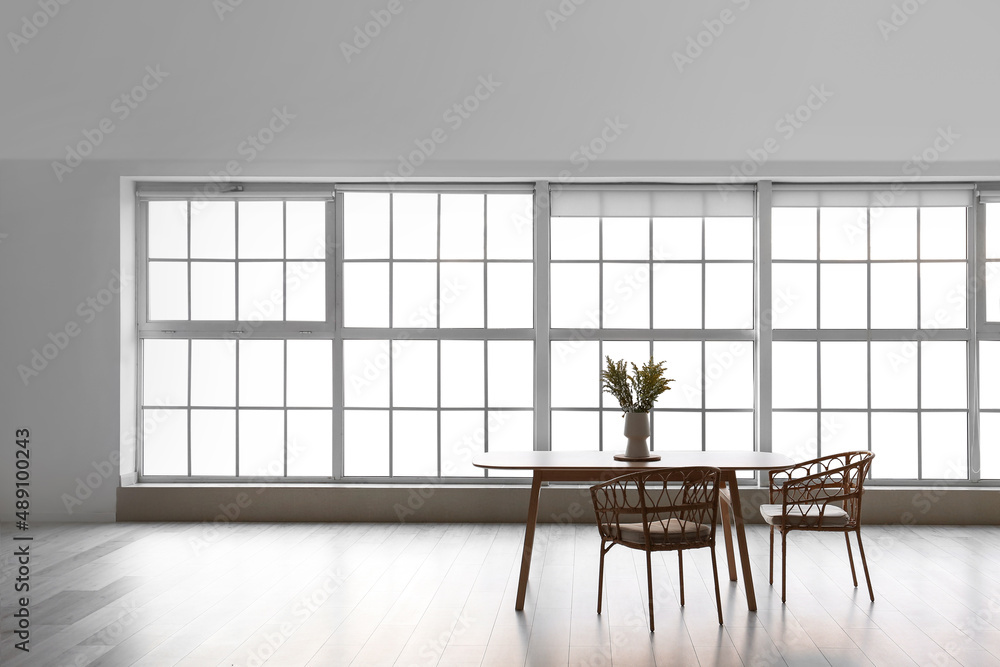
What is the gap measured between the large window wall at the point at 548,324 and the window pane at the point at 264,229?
0.02 meters

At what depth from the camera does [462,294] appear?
7.51m

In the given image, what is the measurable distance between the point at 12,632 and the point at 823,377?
20.3 ft

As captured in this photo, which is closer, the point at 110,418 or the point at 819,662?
the point at 819,662

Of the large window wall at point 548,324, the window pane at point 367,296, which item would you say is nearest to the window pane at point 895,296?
the large window wall at point 548,324

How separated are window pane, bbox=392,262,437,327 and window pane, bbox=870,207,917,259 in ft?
12.5

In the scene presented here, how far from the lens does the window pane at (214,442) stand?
300 inches

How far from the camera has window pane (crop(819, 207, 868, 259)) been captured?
291 inches

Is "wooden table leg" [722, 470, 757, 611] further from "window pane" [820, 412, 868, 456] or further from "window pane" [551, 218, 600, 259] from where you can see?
"window pane" [551, 218, 600, 259]

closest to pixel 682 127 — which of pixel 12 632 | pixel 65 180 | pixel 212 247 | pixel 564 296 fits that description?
pixel 564 296

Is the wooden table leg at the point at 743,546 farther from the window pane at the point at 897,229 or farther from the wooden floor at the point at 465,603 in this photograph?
the window pane at the point at 897,229

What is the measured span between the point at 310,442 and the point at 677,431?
3221 mm

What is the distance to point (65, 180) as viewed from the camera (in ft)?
23.9

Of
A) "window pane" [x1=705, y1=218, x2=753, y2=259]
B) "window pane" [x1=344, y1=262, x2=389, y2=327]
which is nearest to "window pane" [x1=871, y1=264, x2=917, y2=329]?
"window pane" [x1=705, y1=218, x2=753, y2=259]

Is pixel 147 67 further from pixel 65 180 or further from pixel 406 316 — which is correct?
pixel 406 316
